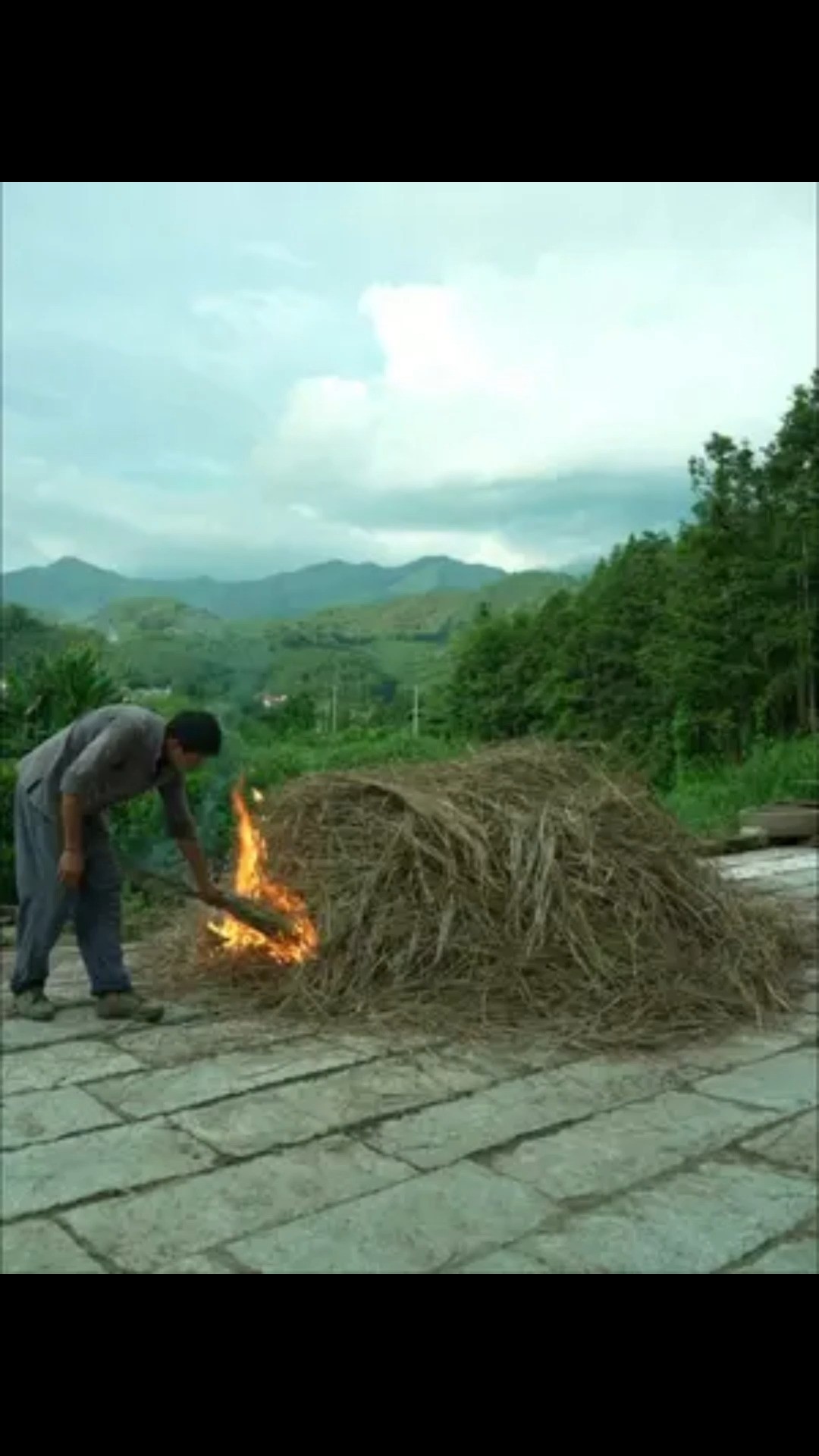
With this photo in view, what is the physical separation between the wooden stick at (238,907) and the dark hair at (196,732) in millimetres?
714

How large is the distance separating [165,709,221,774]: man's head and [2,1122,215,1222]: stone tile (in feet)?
5.12

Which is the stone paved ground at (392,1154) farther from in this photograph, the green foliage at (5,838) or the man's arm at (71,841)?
the green foliage at (5,838)

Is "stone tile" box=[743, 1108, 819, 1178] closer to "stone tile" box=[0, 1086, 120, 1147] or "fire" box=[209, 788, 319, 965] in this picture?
"stone tile" box=[0, 1086, 120, 1147]

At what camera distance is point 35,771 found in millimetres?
4625

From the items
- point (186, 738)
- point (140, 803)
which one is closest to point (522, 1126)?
point (186, 738)

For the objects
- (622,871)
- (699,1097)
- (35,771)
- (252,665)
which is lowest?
(699,1097)

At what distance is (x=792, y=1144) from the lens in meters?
3.29

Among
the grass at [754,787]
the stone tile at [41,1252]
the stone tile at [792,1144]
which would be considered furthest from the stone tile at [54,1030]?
the grass at [754,787]

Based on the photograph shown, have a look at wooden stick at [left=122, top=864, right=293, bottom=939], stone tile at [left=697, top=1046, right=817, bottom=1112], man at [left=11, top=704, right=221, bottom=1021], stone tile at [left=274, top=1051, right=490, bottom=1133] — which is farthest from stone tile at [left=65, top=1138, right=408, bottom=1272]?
wooden stick at [left=122, top=864, right=293, bottom=939]

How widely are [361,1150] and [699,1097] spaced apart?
116cm

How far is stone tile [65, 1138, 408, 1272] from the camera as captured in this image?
262cm

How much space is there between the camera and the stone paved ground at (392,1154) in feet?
8.52

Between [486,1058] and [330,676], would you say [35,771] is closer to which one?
[486,1058]

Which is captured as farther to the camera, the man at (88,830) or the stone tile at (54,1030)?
the man at (88,830)
